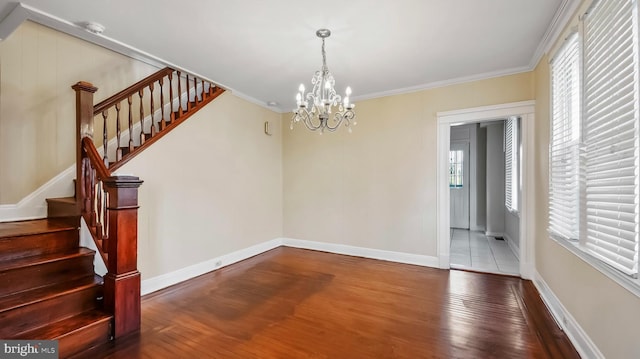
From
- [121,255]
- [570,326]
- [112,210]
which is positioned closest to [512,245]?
[570,326]

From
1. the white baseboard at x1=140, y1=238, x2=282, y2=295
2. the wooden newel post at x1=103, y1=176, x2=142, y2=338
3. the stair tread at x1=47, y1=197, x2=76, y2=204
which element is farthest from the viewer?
the white baseboard at x1=140, y1=238, x2=282, y2=295

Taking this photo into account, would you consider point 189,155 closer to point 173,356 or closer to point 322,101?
point 322,101

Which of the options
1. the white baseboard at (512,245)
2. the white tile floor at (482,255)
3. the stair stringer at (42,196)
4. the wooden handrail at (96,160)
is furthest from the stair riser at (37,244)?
the white baseboard at (512,245)

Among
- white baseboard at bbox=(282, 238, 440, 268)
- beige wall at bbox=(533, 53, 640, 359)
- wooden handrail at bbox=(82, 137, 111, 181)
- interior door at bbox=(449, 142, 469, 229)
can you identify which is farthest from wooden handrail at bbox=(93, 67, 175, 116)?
interior door at bbox=(449, 142, 469, 229)

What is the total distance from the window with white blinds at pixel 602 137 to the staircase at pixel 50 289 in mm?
3438

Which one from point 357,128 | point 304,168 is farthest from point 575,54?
point 304,168

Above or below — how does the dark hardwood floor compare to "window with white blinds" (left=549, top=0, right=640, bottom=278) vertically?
below

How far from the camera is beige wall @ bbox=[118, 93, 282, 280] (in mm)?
3158

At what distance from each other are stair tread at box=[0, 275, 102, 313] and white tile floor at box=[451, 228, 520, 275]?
13.8 feet

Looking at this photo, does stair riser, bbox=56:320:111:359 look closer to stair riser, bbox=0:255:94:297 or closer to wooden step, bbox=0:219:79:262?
stair riser, bbox=0:255:94:297

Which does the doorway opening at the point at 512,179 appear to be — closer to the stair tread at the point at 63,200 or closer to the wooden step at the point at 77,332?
the wooden step at the point at 77,332

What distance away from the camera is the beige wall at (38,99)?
2.57 metres

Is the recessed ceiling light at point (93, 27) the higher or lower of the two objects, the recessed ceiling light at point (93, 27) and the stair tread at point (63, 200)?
the higher

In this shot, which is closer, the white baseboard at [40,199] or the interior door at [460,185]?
the white baseboard at [40,199]
